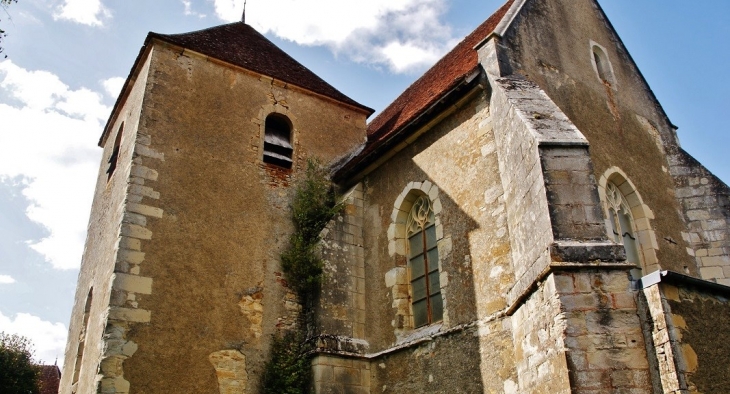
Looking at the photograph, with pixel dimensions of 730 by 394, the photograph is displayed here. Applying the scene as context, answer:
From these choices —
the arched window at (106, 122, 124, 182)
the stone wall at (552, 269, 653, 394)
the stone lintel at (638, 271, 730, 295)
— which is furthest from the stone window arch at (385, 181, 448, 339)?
the arched window at (106, 122, 124, 182)

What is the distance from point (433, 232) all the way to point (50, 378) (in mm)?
21236

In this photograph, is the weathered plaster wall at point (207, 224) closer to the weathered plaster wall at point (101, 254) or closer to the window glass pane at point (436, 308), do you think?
the weathered plaster wall at point (101, 254)

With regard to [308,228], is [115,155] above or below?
above

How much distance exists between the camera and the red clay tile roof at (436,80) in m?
10.1

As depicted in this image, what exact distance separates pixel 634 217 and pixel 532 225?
3.27m

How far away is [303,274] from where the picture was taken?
946 cm

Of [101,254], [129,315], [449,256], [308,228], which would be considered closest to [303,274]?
[308,228]

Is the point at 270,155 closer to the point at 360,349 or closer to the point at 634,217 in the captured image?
→ the point at 360,349

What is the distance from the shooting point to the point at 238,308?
29.5 ft

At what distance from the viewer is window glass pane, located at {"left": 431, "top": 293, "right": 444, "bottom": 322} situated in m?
8.46

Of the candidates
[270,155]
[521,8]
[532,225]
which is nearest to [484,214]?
[532,225]

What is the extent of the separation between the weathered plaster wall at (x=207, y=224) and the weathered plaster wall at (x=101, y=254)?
0.31 m

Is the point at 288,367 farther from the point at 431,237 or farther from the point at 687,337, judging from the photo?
the point at 687,337

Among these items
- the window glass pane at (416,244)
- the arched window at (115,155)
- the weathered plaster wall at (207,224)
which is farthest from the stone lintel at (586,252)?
the arched window at (115,155)
